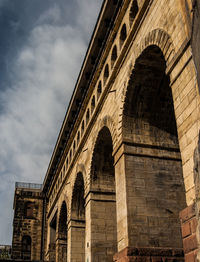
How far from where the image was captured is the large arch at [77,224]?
2197 centimetres

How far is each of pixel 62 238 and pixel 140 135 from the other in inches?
624

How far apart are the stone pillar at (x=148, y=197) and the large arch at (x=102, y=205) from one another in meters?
3.70

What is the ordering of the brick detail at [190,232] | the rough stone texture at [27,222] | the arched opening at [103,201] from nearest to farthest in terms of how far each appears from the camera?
the brick detail at [190,232] → the arched opening at [103,201] → the rough stone texture at [27,222]

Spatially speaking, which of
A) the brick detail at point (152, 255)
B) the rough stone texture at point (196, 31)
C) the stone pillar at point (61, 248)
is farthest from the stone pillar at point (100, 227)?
the rough stone texture at point (196, 31)

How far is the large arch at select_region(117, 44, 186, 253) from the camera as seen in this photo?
495 inches

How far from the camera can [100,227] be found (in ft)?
58.7

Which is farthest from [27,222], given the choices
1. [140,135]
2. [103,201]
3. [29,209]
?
[140,135]

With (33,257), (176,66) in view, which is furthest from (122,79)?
(33,257)

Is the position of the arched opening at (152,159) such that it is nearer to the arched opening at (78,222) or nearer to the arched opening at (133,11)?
the arched opening at (133,11)

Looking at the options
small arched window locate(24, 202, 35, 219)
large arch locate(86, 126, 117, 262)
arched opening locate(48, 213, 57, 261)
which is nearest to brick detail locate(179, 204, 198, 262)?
large arch locate(86, 126, 117, 262)

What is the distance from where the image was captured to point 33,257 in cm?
3397

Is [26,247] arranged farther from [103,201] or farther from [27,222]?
[103,201]

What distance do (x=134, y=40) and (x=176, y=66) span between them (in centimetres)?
488

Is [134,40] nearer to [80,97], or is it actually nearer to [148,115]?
[148,115]
